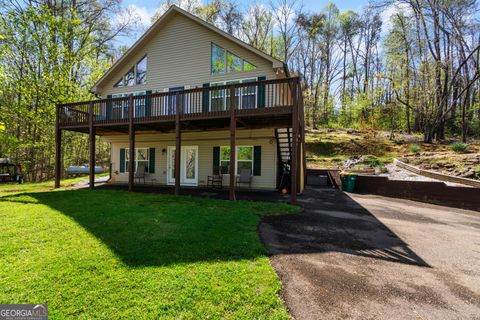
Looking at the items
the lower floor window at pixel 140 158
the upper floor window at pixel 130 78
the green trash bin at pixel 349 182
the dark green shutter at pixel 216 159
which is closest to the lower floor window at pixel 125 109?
the upper floor window at pixel 130 78

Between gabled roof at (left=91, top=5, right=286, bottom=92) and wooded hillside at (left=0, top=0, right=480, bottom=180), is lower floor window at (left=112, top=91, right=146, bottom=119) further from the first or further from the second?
wooded hillside at (left=0, top=0, right=480, bottom=180)

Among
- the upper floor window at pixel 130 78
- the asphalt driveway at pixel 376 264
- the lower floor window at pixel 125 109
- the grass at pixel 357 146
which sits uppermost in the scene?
the upper floor window at pixel 130 78

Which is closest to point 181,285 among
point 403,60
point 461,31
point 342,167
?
point 342,167

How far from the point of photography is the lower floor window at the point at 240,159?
1083 centimetres

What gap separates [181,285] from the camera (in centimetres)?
270

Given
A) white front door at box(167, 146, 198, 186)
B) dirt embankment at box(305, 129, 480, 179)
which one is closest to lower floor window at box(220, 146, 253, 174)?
white front door at box(167, 146, 198, 186)

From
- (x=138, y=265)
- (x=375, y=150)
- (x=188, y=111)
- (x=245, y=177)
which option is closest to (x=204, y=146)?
(x=188, y=111)

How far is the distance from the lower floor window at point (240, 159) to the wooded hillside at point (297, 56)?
11.4 meters

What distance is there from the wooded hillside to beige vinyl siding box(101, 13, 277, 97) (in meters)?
8.42

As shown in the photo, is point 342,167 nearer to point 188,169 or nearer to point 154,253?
point 188,169

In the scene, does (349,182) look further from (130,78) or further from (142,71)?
(130,78)

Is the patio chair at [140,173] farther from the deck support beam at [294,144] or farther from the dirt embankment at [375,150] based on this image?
the dirt embankment at [375,150]

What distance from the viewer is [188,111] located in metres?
9.89

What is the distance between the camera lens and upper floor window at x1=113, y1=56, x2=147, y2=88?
1224cm
